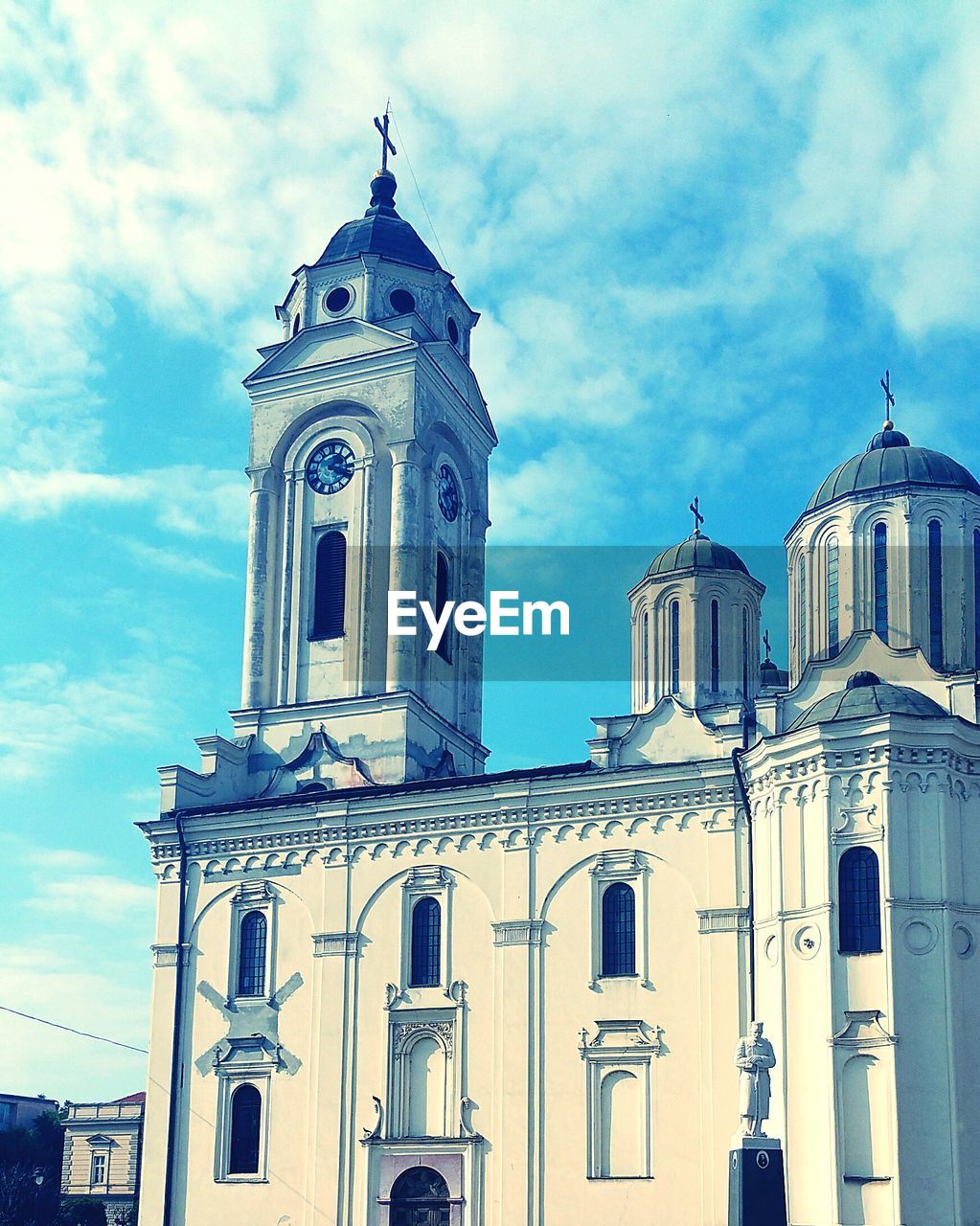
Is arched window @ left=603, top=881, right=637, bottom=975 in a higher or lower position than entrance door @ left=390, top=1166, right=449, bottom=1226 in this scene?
higher

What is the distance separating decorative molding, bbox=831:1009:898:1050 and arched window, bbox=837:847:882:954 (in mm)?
1134

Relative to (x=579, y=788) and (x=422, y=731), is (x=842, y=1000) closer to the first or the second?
(x=579, y=788)

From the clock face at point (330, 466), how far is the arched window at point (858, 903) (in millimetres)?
18271

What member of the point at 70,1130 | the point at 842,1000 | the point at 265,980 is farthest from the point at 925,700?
the point at 70,1130

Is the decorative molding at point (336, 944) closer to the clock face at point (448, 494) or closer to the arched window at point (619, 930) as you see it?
the arched window at point (619, 930)

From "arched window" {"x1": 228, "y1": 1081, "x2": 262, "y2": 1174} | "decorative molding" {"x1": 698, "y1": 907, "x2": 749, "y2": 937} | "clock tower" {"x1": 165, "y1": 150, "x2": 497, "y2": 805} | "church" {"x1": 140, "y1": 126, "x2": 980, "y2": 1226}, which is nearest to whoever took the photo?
"church" {"x1": 140, "y1": 126, "x2": 980, "y2": 1226}

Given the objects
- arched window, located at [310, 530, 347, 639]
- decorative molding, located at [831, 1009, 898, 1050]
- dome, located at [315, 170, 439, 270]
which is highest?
dome, located at [315, 170, 439, 270]

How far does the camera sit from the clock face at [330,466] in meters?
43.2

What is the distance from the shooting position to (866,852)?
30672 millimetres

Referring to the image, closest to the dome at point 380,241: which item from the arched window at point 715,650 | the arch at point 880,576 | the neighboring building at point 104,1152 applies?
the arched window at point 715,650

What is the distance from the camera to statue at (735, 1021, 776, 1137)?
24.4 metres

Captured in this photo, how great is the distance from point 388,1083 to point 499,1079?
104 inches

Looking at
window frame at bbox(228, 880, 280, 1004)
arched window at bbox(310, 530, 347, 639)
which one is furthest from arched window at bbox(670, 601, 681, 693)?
window frame at bbox(228, 880, 280, 1004)

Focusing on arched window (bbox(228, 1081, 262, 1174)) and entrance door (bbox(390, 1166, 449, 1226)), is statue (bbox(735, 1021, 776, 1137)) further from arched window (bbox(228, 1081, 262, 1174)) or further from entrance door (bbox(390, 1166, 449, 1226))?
arched window (bbox(228, 1081, 262, 1174))
